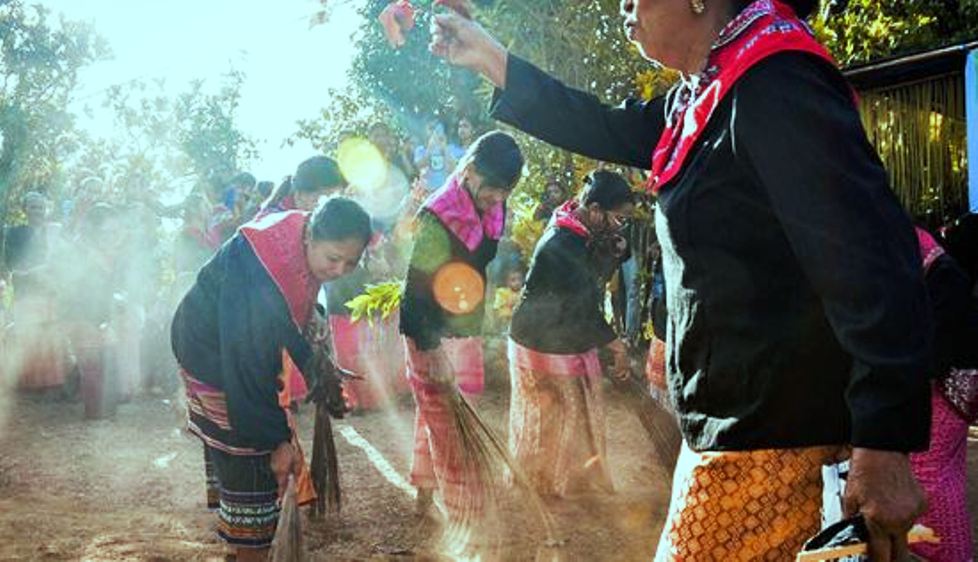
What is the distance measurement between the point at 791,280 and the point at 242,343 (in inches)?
93.9

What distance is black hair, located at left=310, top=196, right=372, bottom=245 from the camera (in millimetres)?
3738

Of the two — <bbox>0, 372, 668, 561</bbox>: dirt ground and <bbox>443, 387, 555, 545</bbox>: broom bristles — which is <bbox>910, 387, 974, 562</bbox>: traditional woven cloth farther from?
<bbox>443, 387, 555, 545</bbox>: broom bristles

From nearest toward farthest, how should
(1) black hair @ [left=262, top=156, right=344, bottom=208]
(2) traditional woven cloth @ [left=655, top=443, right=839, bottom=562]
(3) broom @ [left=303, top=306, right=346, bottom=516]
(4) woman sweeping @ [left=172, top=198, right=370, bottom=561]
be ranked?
Answer: 1. (2) traditional woven cloth @ [left=655, top=443, right=839, bottom=562]
2. (4) woman sweeping @ [left=172, top=198, right=370, bottom=561]
3. (3) broom @ [left=303, top=306, right=346, bottom=516]
4. (1) black hair @ [left=262, top=156, right=344, bottom=208]

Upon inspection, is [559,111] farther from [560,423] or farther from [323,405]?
[560,423]

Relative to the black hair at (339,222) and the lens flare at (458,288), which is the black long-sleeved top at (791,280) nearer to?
the black hair at (339,222)

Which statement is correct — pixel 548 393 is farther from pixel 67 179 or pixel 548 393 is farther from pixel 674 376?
pixel 67 179

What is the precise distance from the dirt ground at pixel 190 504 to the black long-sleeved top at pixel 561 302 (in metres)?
1.01

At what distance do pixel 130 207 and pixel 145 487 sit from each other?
4375 mm

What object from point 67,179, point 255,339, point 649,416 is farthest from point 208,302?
point 67,179

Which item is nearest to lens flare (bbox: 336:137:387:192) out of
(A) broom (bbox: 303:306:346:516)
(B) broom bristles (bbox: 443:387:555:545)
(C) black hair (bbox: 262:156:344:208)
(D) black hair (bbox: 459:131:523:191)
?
Answer: (C) black hair (bbox: 262:156:344:208)

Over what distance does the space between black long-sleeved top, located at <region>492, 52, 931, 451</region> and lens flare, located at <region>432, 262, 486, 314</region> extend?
10.5 feet

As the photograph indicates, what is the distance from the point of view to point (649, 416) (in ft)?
17.8

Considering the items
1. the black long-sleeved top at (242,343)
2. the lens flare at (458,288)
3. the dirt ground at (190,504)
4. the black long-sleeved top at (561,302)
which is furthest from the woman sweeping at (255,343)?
the black long-sleeved top at (561,302)

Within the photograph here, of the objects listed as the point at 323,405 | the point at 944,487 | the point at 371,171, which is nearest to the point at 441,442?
the point at 323,405
